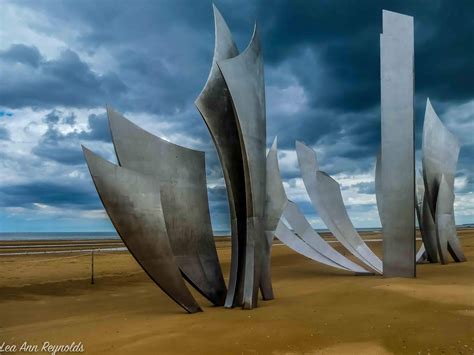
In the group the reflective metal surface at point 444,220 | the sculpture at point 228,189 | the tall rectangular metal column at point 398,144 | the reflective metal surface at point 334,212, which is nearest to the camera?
the sculpture at point 228,189

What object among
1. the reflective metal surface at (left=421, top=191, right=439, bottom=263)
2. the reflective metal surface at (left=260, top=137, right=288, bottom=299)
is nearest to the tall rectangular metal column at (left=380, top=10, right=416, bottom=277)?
the reflective metal surface at (left=421, top=191, right=439, bottom=263)

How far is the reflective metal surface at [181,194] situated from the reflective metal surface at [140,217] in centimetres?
71

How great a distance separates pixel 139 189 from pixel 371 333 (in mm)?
4004

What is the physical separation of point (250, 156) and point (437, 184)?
826 cm

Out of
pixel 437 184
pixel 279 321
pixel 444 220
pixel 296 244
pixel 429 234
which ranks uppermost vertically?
pixel 437 184

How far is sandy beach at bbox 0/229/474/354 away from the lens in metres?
5.52

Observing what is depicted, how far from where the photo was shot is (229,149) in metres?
8.18

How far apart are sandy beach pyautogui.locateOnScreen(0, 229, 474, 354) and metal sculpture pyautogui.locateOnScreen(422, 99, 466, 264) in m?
1.94

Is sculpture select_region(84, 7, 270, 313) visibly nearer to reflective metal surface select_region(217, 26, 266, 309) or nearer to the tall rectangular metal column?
reflective metal surface select_region(217, 26, 266, 309)

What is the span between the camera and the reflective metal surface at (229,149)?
8.02 meters

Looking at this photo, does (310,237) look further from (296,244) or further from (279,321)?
(279,321)

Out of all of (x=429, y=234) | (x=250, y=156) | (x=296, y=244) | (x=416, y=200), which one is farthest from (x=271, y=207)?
(x=429, y=234)

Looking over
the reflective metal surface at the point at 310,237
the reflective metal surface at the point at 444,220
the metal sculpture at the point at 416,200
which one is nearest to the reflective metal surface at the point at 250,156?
the reflective metal surface at the point at 310,237

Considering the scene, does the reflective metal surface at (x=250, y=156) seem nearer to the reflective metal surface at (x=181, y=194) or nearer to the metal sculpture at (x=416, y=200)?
the reflective metal surface at (x=181, y=194)
